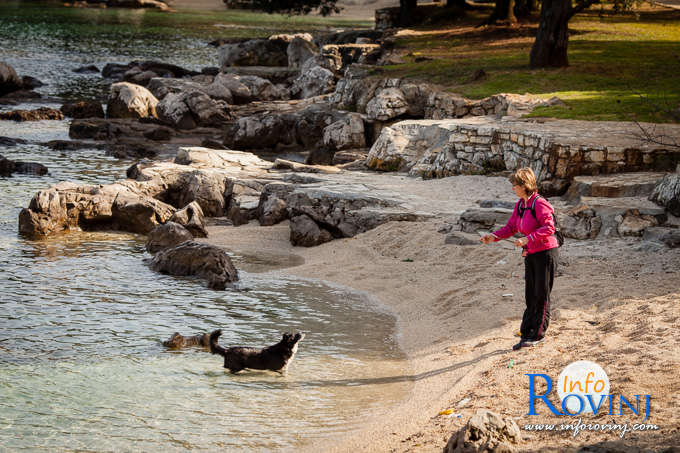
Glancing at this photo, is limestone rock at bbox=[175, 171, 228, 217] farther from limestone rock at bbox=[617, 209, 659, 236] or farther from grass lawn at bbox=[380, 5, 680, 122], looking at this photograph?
limestone rock at bbox=[617, 209, 659, 236]

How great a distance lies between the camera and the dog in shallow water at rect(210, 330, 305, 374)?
25.6ft

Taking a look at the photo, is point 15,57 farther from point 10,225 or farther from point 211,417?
point 211,417

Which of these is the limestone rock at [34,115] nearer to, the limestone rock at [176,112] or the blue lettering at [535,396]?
the limestone rock at [176,112]

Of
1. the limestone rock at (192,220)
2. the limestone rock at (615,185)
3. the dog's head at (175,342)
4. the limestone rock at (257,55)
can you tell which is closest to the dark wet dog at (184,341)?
the dog's head at (175,342)

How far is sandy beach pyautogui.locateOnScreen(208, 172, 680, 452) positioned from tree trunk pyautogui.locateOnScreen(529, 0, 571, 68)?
35.0 feet

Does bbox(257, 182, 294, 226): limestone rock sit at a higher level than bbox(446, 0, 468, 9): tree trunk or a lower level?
lower

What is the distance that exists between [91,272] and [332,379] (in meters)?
5.90

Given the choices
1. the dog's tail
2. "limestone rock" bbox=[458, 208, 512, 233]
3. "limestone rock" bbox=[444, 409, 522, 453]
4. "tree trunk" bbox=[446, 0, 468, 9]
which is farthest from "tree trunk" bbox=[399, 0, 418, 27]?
"limestone rock" bbox=[444, 409, 522, 453]

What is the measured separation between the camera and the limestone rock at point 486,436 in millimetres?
5047

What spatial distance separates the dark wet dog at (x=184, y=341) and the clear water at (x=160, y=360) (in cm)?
16

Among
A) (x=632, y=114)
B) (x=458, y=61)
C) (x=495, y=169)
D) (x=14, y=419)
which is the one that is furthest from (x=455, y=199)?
(x=458, y=61)

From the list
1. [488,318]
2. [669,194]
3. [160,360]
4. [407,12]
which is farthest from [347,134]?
[407,12]

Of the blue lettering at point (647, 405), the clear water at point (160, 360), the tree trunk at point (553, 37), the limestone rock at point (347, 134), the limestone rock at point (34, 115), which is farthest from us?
the limestone rock at point (34, 115)

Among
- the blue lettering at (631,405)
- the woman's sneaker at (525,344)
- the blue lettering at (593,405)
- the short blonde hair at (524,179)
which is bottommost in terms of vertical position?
the woman's sneaker at (525,344)
